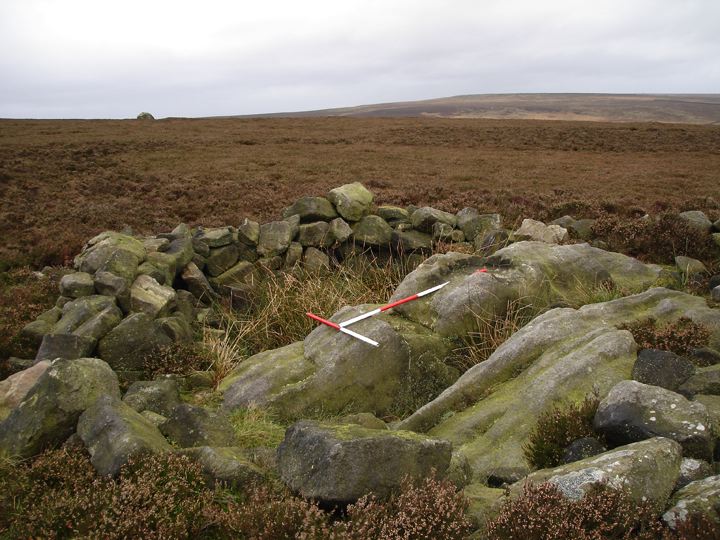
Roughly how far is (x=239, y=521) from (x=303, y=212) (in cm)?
1018

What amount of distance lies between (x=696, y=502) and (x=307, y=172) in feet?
82.7

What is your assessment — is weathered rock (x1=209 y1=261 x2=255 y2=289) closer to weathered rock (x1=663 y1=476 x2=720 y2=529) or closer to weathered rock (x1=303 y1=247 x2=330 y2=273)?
weathered rock (x1=303 y1=247 x2=330 y2=273)

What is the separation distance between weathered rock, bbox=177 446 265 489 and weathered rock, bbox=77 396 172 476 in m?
0.39

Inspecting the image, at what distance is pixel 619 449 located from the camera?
14.0ft

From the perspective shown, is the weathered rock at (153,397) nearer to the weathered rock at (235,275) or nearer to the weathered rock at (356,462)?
the weathered rock at (356,462)

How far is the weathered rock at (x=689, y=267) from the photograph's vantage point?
1008 cm

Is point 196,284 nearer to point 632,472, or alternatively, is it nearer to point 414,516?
point 414,516

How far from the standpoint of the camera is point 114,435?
509cm

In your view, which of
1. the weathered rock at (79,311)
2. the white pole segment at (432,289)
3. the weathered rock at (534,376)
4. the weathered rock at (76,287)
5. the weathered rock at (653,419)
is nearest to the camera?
the weathered rock at (653,419)

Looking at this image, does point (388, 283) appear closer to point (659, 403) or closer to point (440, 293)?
point (440, 293)

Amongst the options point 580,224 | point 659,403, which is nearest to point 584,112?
point 580,224

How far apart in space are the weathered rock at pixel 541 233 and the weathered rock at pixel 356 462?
8926mm

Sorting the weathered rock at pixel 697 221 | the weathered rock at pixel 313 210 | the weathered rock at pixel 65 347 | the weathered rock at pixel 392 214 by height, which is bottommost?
the weathered rock at pixel 65 347

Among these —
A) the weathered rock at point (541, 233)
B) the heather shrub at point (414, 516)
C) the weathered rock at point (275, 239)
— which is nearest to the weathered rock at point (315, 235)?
the weathered rock at point (275, 239)
